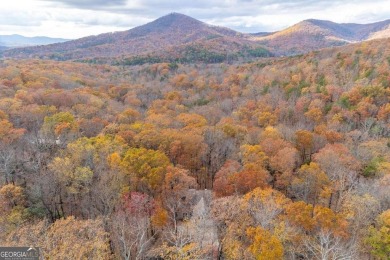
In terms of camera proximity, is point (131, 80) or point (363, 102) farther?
point (131, 80)

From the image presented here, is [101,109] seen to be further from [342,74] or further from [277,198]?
[342,74]

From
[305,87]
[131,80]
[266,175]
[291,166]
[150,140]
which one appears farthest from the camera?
[131,80]

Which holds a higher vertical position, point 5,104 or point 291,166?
point 5,104

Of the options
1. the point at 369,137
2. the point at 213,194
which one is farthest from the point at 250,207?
the point at 369,137

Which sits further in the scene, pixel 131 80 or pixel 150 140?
pixel 131 80

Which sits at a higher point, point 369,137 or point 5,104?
point 5,104

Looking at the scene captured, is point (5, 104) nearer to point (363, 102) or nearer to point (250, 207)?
point (250, 207)

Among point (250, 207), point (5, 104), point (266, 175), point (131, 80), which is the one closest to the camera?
point (250, 207)

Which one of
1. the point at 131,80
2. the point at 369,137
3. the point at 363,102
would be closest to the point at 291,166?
the point at 369,137

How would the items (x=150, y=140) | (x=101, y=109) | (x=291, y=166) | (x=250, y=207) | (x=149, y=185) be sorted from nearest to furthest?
(x=250, y=207) → (x=149, y=185) → (x=291, y=166) → (x=150, y=140) → (x=101, y=109)
